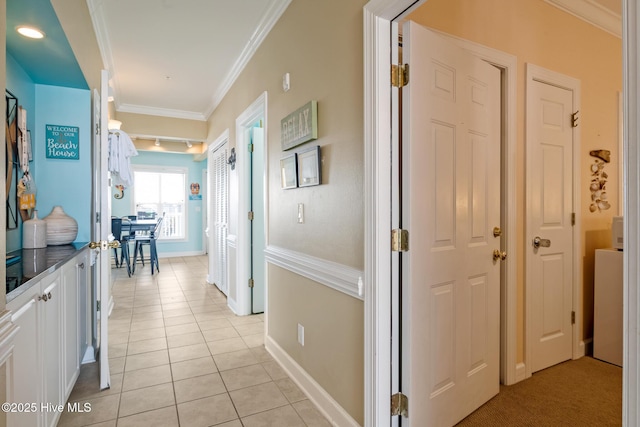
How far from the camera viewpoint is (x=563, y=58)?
243cm

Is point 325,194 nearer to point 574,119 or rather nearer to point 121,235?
point 574,119

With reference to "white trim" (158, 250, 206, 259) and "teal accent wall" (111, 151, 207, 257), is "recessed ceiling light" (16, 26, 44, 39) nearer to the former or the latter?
"teal accent wall" (111, 151, 207, 257)

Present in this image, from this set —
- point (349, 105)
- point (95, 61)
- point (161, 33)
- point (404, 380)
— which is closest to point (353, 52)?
point (349, 105)

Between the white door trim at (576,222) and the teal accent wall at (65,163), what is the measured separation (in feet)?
10.6

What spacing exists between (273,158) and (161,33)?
62.9 inches

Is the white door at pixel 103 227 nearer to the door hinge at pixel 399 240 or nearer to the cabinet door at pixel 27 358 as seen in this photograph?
the cabinet door at pixel 27 358

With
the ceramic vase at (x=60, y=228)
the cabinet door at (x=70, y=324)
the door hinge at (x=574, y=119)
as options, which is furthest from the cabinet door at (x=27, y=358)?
the door hinge at (x=574, y=119)

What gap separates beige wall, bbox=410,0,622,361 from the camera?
1.97m

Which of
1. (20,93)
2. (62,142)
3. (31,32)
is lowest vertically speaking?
(62,142)

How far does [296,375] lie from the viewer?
2.29m

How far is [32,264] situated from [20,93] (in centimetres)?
132

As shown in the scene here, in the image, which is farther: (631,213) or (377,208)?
(377,208)

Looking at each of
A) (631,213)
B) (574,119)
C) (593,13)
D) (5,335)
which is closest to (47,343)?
(5,335)

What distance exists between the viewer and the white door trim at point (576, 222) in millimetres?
2242
